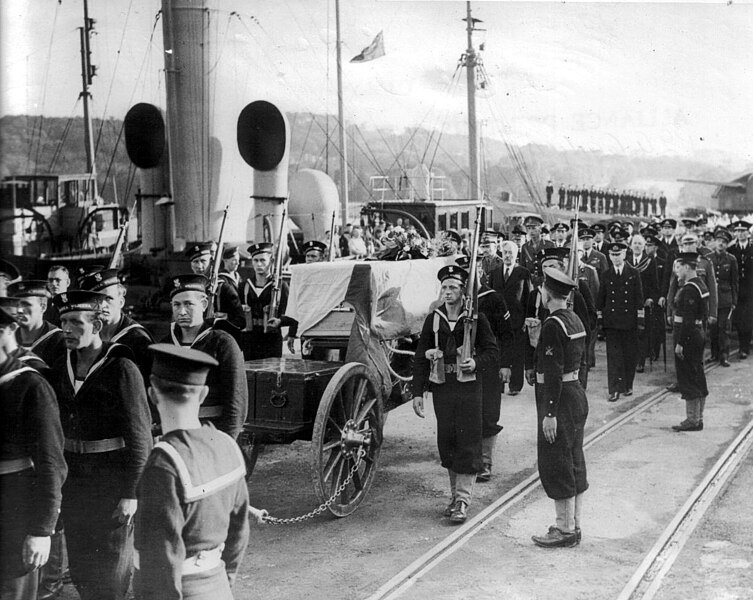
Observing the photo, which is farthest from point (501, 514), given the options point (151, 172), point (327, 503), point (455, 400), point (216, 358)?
point (151, 172)

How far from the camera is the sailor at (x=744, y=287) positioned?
10383mm

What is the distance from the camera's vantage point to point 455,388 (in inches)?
197

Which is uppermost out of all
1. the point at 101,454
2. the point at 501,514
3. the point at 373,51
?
the point at 373,51

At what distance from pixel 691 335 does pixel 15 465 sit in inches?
244

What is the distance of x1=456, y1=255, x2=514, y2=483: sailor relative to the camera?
5.70 metres

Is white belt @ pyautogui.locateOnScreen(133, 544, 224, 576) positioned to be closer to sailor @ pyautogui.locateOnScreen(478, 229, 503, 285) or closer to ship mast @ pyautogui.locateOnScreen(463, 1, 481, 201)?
ship mast @ pyautogui.locateOnScreen(463, 1, 481, 201)

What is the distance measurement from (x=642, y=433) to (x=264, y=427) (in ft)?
13.0

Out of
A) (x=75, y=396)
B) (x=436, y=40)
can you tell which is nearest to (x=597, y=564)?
(x=75, y=396)

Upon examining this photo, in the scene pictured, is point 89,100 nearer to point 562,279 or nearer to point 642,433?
point 562,279

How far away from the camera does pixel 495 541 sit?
4.56m

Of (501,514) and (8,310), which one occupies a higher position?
(8,310)

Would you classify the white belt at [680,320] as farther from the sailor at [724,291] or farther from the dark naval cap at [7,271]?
the dark naval cap at [7,271]

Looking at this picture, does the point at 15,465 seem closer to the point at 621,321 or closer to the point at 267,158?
the point at 267,158

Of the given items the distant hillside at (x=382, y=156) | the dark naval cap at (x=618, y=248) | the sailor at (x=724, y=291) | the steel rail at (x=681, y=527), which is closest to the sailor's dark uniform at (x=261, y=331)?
the distant hillside at (x=382, y=156)
